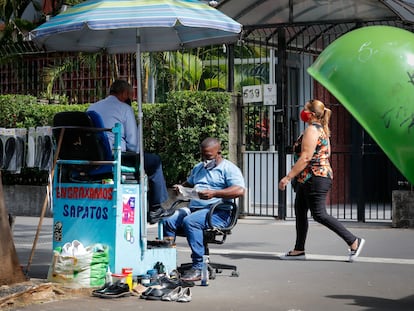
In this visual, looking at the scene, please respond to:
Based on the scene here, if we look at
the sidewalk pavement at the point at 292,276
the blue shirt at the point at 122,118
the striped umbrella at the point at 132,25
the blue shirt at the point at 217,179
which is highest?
the striped umbrella at the point at 132,25

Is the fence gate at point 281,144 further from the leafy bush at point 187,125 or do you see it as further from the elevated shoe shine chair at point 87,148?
the elevated shoe shine chair at point 87,148

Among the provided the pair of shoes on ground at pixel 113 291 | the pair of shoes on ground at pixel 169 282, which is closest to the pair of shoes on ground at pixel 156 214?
the pair of shoes on ground at pixel 169 282

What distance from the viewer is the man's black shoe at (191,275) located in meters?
8.84

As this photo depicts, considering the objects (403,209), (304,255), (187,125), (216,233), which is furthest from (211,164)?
(187,125)

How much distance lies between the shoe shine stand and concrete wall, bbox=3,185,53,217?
333 inches

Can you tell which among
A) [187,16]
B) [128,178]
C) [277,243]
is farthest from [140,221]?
[277,243]

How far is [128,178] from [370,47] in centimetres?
404

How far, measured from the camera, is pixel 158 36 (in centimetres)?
1020

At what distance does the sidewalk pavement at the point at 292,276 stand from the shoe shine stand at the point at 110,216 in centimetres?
55

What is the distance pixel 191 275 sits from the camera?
887 centimetres

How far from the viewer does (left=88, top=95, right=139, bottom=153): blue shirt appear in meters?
8.80

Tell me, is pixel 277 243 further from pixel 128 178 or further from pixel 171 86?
pixel 171 86

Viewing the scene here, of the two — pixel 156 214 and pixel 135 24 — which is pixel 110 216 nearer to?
pixel 156 214

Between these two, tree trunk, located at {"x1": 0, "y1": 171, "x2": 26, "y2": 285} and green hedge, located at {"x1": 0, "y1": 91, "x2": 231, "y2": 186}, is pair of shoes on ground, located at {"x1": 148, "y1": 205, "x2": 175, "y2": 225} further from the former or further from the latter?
green hedge, located at {"x1": 0, "y1": 91, "x2": 231, "y2": 186}
